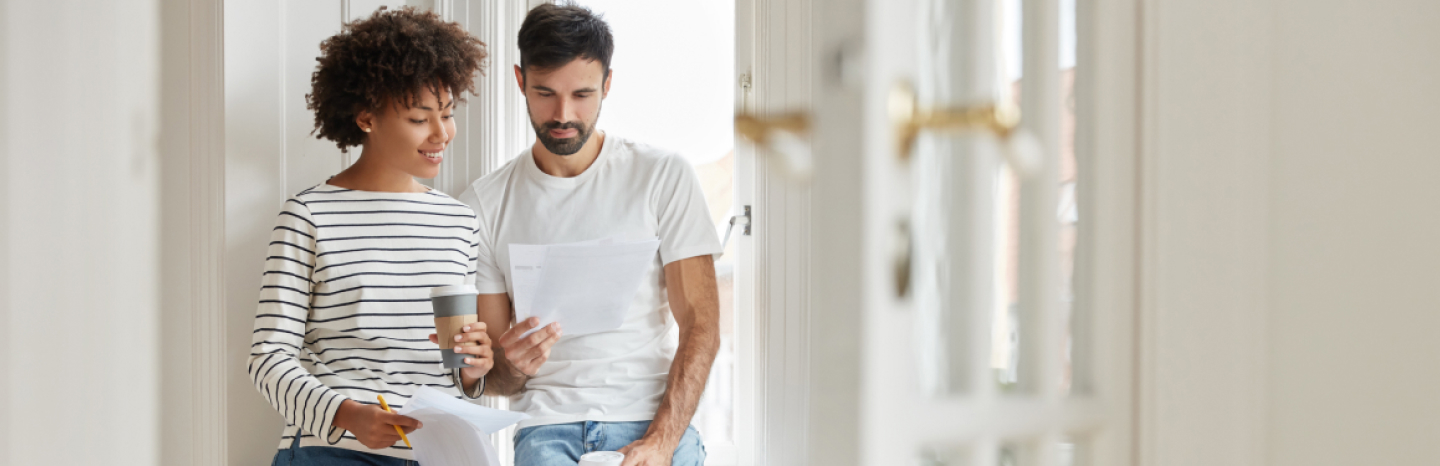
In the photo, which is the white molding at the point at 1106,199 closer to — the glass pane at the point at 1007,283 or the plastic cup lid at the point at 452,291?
the glass pane at the point at 1007,283

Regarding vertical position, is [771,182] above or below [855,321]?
above

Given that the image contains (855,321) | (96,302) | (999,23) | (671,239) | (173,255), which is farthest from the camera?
(671,239)

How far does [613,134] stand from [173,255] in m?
0.89

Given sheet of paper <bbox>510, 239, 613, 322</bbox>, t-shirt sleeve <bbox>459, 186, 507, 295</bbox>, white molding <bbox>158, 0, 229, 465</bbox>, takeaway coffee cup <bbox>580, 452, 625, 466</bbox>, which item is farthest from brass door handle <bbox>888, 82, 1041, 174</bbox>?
white molding <bbox>158, 0, 229, 465</bbox>

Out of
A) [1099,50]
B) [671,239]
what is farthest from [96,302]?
[1099,50]

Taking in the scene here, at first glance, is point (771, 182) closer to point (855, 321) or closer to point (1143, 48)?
point (1143, 48)

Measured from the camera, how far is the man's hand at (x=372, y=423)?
1258 mm

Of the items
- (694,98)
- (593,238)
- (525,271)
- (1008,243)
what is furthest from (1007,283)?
(694,98)

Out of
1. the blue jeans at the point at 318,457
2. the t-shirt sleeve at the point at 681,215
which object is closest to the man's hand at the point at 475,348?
the blue jeans at the point at 318,457

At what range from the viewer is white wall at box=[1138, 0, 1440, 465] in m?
0.68

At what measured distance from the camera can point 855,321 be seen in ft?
1.68

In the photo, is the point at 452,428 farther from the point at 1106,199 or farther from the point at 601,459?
the point at 1106,199

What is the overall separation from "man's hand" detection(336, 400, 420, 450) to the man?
0.23m

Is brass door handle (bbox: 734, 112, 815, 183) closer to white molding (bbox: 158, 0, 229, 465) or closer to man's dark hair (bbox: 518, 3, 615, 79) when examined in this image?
man's dark hair (bbox: 518, 3, 615, 79)
